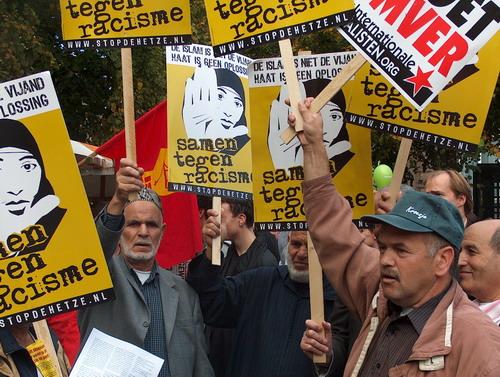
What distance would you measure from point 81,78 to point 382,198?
1113 centimetres

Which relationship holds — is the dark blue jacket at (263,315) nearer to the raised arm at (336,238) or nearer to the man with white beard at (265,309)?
the man with white beard at (265,309)

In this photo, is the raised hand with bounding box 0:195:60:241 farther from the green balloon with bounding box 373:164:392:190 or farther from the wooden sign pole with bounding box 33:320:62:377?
the green balloon with bounding box 373:164:392:190

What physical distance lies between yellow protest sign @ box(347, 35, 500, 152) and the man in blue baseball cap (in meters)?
1.23

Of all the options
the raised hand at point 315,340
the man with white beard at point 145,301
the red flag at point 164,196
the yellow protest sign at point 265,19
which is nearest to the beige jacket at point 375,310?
the raised hand at point 315,340

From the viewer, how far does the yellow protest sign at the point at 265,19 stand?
173 inches

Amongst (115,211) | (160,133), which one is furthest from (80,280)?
(160,133)

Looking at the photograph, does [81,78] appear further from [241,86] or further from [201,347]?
[201,347]

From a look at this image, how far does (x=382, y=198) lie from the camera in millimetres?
5160

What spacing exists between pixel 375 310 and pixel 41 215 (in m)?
1.50

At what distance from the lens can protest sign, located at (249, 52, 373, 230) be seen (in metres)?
5.28

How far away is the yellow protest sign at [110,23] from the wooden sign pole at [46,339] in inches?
60.6

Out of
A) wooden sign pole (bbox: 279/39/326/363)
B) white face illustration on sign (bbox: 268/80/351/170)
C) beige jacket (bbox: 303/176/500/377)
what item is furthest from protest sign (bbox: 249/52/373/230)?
beige jacket (bbox: 303/176/500/377)

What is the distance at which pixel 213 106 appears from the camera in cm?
570

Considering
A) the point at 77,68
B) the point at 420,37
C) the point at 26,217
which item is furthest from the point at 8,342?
the point at 77,68
